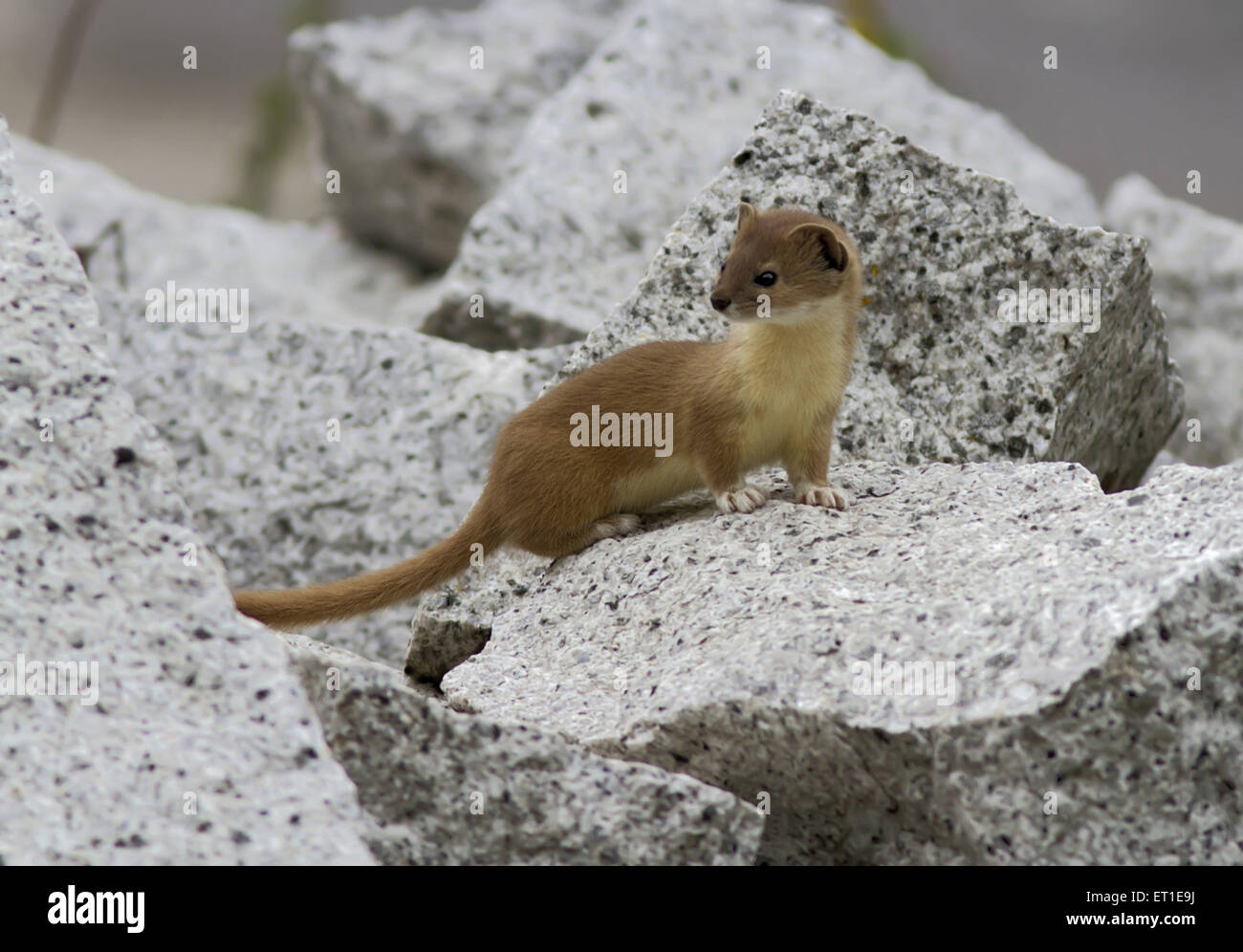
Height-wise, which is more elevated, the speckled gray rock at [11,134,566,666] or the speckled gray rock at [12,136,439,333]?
the speckled gray rock at [12,136,439,333]

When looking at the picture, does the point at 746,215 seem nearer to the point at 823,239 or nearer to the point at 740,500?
the point at 823,239

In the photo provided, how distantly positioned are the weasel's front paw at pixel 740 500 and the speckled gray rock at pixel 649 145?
198 cm

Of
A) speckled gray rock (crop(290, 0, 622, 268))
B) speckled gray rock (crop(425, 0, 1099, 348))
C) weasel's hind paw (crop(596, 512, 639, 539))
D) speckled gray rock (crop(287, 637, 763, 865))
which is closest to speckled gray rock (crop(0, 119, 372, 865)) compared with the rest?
speckled gray rock (crop(287, 637, 763, 865))

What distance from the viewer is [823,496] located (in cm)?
384

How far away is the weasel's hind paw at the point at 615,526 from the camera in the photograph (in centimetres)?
419

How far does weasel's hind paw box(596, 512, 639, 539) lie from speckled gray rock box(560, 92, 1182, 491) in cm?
58

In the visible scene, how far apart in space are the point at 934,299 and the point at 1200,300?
353 cm

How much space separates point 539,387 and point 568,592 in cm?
137

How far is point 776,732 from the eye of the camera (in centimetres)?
284

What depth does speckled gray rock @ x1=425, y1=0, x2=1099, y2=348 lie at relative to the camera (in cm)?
602

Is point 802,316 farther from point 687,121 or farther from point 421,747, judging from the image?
point 687,121

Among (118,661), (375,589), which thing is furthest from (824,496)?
(118,661)

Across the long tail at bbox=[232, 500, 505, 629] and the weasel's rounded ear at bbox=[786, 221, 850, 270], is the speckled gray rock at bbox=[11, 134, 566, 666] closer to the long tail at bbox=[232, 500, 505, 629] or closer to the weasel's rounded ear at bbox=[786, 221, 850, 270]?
the long tail at bbox=[232, 500, 505, 629]

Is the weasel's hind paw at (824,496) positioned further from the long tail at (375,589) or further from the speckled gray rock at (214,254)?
the speckled gray rock at (214,254)
